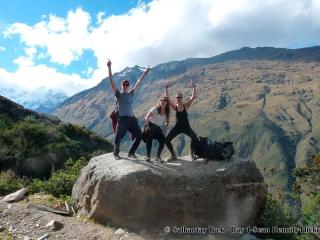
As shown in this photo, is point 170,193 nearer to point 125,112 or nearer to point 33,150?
point 125,112

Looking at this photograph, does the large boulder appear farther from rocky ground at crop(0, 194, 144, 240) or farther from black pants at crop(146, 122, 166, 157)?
rocky ground at crop(0, 194, 144, 240)

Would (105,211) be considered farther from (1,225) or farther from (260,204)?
(260,204)

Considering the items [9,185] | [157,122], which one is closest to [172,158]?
[157,122]

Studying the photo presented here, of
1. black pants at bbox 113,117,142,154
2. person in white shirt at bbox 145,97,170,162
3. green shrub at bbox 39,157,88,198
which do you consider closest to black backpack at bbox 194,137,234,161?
person in white shirt at bbox 145,97,170,162

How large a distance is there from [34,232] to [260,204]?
24.8 feet

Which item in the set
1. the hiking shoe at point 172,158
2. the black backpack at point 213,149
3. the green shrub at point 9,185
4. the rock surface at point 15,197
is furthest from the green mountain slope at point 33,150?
the black backpack at point 213,149

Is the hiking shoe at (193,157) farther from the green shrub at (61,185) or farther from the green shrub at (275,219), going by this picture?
the green shrub at (61,185)

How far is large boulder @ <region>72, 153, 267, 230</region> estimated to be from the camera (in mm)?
14531

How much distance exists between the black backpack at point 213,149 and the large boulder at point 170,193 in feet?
0.87

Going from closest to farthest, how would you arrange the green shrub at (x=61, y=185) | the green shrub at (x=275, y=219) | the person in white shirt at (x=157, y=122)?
the person in white shirt at (x=157, y=122), the green shrub at (x=275, y=219), the green shrub at (x=61, y=185)

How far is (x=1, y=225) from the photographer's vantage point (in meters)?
14.1

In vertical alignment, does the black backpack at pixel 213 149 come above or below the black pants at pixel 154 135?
below

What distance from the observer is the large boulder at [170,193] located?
47.7 ft

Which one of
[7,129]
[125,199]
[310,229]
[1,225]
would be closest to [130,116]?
[125,199]
